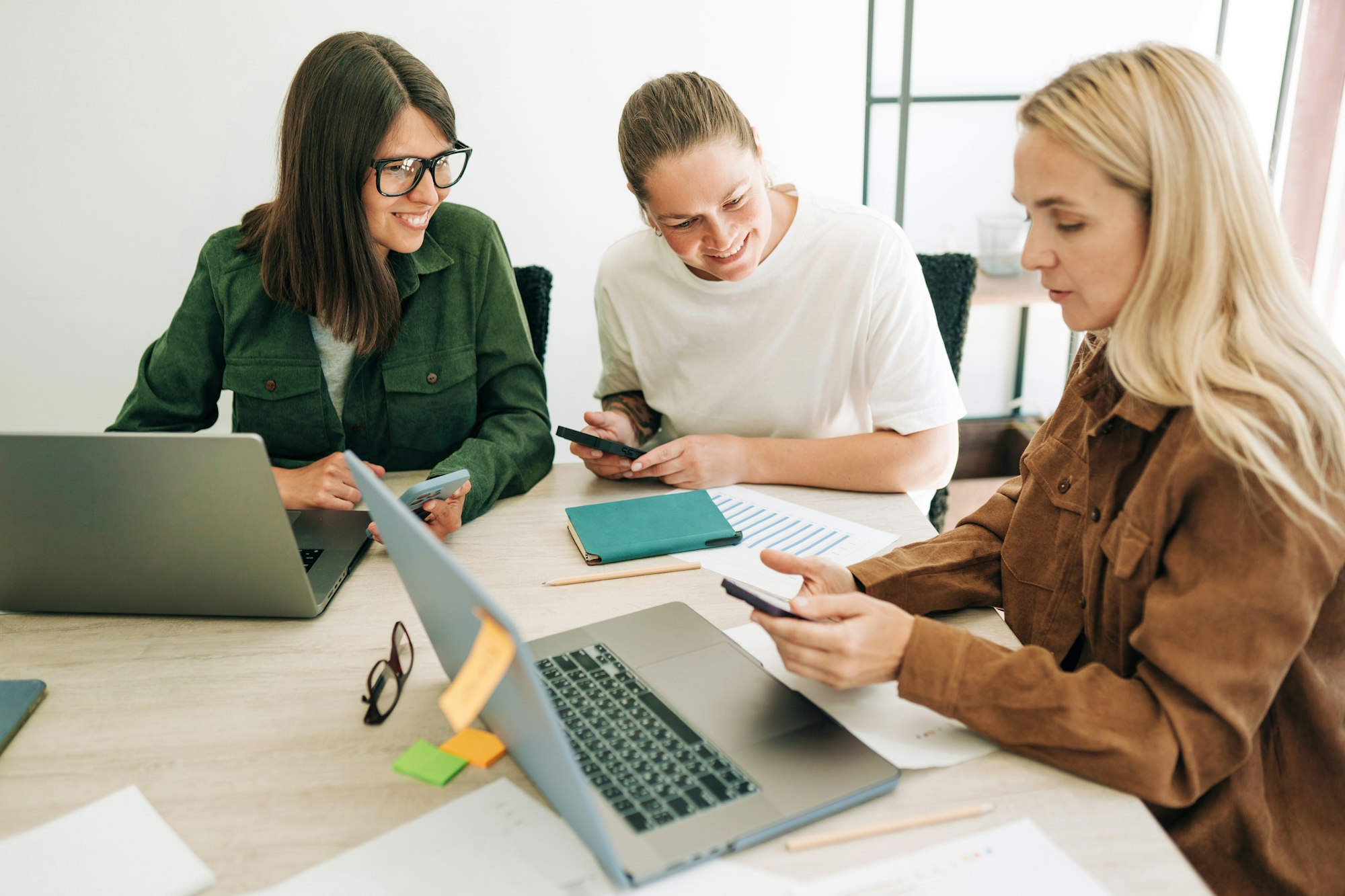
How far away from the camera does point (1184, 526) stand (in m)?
0.80

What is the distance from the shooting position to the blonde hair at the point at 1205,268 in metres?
0.79

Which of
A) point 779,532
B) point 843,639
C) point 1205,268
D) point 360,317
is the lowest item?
point 779,532

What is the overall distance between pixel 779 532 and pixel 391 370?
726 mm

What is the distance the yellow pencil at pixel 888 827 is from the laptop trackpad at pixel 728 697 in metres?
0.11

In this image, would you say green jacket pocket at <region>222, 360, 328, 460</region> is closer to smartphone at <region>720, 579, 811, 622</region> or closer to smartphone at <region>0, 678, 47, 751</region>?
smartphone at <region>0, 678, 47, 751</region>

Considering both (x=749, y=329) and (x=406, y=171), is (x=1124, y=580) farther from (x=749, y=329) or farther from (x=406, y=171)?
(x=406, y=171)

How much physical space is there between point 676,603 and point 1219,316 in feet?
1.97

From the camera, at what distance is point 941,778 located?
802mm

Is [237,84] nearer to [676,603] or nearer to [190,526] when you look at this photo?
[190,526]

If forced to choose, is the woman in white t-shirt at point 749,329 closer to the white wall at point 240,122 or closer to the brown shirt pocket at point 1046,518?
the brown shirt pocket at point 1046,518

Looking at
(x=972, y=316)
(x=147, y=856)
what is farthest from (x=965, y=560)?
(x=972, y=316)

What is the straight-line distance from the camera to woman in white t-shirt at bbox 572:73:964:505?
56.6 inches

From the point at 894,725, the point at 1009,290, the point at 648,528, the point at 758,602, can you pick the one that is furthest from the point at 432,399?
the point at 1009,290

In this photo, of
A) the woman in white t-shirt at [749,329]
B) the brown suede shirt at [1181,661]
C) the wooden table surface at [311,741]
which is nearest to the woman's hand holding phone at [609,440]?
the woman in white t-shirt at [749,329]
